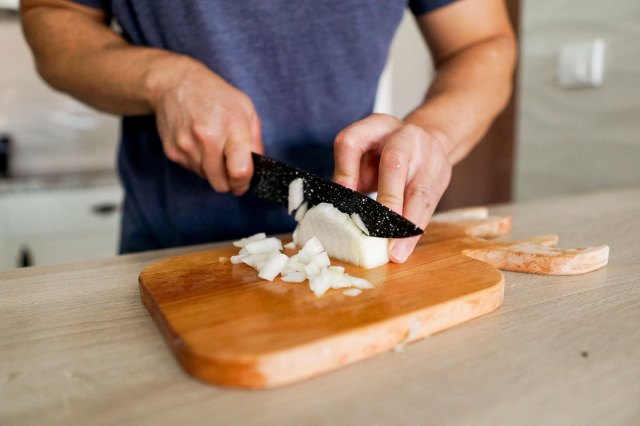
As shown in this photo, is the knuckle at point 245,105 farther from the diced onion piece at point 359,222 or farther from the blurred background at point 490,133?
the blurred background at point 490,133

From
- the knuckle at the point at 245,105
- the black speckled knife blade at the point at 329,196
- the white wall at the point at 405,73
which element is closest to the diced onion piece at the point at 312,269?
the black speckled knife blade at the point at 329,196

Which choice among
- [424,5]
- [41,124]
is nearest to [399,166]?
[424,5]

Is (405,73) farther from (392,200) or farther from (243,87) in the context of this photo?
(392,200)

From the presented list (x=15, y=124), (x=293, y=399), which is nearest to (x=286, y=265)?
(x=293, y=399)

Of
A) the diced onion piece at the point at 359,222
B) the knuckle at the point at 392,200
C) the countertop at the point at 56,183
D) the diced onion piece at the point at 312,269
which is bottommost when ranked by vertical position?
the countertop at the point at 56,183

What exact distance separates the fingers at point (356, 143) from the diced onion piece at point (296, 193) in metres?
0.06

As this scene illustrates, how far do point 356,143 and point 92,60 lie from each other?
21.8 inches

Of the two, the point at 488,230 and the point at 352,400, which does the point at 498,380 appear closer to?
the point at 352,400

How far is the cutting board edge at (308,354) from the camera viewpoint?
1.54 feet

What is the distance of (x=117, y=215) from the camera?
8.02ft

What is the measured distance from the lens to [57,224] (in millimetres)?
2322

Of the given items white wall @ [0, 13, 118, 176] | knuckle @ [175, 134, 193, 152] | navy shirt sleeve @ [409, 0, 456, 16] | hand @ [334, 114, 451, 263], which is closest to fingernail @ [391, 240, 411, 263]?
hand @ [334, 114, 451, 263]

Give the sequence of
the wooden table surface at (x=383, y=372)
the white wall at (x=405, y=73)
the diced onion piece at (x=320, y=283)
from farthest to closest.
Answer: the white wall at (x=405, y=73) < the diced onion piece at (x=320, y=283) < the wooden table surface at (x=383, y=372)


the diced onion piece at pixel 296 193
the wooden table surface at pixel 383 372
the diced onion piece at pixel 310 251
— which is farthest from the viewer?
the diced onion piece at pixel 296 193
